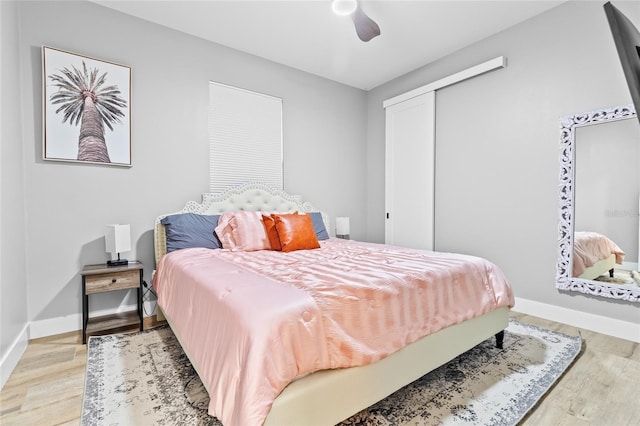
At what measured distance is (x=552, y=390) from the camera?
172 centimetres

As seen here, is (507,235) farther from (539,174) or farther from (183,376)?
(183,376)

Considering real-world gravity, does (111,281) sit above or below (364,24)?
below

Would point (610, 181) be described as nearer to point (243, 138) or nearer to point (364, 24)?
point (364, 24)

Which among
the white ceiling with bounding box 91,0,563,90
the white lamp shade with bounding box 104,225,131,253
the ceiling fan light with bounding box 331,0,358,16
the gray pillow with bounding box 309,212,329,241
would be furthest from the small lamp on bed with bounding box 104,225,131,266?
the ceiling fan light with bounding box 331,0,358,16

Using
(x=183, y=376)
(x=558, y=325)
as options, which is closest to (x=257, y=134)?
(x=183, y=376)

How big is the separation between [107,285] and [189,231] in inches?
28.7

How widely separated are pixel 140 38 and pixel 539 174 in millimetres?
3991

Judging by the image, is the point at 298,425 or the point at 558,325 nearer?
Result: the point at 298,425

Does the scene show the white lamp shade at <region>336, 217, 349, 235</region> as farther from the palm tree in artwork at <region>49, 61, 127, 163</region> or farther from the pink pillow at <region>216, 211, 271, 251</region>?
the palm tree in artwork at <region>49, 61, 127, 163</region>

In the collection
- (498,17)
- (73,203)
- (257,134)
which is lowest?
(73,203)

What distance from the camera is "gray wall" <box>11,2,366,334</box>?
2.48 m

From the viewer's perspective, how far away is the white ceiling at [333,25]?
275 centimetres

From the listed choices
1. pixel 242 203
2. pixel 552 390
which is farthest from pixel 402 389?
pixel 242 203

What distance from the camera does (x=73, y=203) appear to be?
2.62 meters
